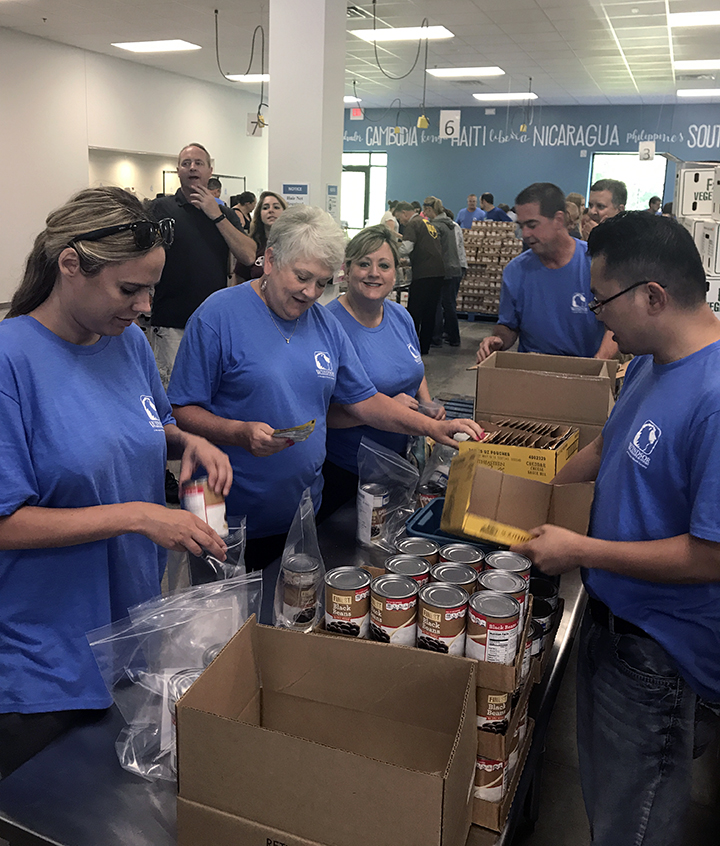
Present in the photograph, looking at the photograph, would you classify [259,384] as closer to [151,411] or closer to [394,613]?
[151,411]

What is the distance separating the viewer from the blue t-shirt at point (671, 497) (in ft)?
4.59

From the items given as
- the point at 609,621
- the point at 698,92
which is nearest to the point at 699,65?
the point at 698,92

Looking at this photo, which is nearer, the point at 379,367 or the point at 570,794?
the point at 570,794

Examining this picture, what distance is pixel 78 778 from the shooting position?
4.11 feet

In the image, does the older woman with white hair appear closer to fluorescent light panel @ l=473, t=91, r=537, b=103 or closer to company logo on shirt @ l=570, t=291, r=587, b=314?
company logo on shirt @ l=570, t=291, r=587, b=314

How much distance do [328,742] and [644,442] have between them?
852 mm

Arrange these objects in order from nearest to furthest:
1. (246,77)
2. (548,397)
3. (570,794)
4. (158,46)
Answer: (570,794) → (548,397) → (158,46) → (246,77)

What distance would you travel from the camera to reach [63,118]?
1099cm

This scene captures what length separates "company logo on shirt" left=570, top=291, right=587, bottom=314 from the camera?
136 inches

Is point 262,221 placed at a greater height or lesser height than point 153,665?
greater

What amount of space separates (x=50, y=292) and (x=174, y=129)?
42.6ft

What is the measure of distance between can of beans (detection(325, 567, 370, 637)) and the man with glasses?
12.6ft

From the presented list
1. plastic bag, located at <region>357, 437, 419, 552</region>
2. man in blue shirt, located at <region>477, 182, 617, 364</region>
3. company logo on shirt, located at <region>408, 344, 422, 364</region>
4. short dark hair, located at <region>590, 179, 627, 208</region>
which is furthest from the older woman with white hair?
short dark hair, located at <region>590, 179, 627, 208</region>

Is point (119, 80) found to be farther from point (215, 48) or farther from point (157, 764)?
point (157, 764)
